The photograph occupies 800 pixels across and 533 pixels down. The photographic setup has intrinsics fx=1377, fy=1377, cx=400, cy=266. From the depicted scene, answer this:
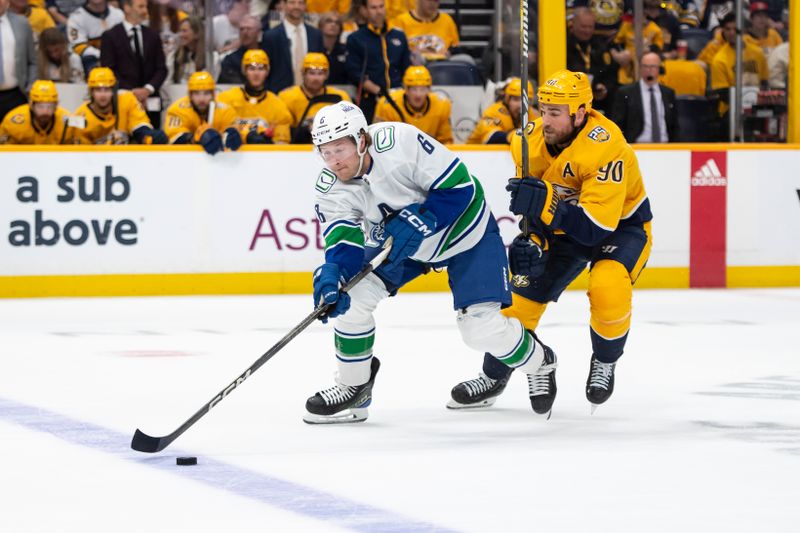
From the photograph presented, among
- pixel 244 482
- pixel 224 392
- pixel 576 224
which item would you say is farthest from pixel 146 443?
pixel 576 224

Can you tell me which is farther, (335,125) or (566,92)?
(566,92)

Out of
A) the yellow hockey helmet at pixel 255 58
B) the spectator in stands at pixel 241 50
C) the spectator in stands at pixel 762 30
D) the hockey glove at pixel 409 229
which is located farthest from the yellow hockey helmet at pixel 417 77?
the hockey glove at pixel 409 229

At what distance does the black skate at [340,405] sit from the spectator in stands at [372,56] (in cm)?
506

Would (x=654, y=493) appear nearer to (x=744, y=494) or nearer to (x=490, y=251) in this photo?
(x=744, y=494)

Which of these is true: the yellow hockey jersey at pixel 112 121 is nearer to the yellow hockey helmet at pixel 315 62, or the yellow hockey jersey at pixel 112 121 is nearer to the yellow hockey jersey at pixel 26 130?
the yellow hockey jersey at pixel 26 130

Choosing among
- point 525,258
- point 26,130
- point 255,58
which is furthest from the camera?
point 255,58

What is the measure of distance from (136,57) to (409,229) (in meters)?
5.54

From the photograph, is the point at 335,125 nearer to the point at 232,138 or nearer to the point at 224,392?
the point at 224,392

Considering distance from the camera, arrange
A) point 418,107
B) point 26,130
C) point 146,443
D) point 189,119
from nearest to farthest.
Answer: point 146,443 < point 26,130 < point 189,119 < point 418,107

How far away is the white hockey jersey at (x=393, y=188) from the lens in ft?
14.4

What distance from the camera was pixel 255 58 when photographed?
9.21m

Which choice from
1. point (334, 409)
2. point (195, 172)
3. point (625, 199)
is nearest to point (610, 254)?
point (625, 199)

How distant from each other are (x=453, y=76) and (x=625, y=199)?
17.5 ft

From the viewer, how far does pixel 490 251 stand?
4566 millimetres
